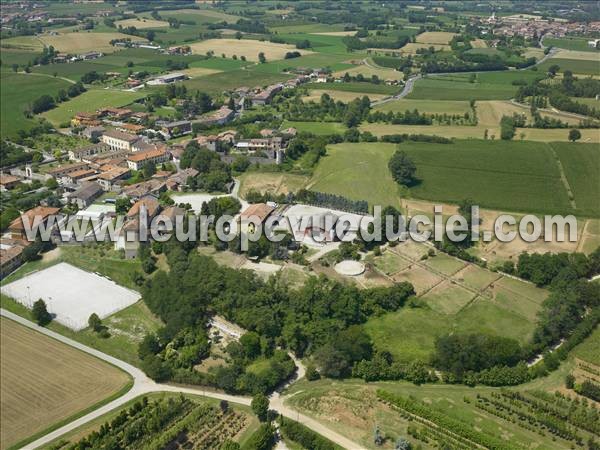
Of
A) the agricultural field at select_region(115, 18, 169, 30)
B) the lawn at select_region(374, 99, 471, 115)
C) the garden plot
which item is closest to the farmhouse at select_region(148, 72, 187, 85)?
the lawn at select_region(374, 99, 471, 115)

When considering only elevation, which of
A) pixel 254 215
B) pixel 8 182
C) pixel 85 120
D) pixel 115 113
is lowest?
pixel 254 215

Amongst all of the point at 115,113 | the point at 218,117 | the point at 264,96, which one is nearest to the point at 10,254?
the point at 218,117

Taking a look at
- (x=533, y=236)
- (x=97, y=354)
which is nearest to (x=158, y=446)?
(x=97, y=354)

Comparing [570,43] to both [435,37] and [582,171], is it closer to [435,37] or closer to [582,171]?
[435,37]

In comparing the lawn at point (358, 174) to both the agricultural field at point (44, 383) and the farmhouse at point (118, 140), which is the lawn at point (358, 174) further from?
the agricultural field at point (44, 383)

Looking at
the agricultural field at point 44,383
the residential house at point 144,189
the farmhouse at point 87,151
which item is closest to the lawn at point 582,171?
the residential house at point 144,189

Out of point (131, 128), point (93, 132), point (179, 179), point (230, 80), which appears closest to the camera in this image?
point (179, 179)

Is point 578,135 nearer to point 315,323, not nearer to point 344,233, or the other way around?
point 344,233
